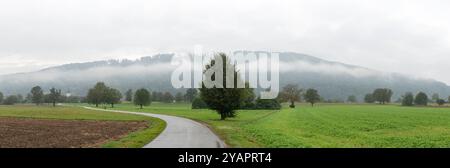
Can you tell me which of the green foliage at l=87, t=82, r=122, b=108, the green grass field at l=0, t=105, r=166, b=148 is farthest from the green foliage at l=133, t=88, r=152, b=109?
the green grass field at l=0, t=105, r=166, b=148

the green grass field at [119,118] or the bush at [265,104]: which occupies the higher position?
the bush at [265,104]

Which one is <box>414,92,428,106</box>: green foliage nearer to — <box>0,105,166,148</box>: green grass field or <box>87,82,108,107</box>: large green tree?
<box>87,82,108,107</box>: large green tree

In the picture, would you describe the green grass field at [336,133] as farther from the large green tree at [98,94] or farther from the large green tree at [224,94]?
the large green tree at [98,94]

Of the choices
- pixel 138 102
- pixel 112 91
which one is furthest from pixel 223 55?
pixel 112 91

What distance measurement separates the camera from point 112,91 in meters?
187

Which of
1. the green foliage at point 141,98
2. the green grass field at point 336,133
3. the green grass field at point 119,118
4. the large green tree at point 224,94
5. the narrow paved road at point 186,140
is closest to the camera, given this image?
the narrow paved road at point 186,140

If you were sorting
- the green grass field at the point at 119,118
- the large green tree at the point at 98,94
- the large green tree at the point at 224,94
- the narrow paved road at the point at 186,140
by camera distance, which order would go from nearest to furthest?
the narrow paved road at the point at 186,140
the green grass field at the point at 119,118
the large green tree at the point at 224,94
the large green tree at the point at 98,94

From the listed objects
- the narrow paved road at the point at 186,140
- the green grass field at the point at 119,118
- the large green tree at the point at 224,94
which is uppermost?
the large green tree at the point at 224,94

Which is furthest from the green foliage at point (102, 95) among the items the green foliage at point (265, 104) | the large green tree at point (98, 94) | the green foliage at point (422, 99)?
the green foliage at point (422, 99)

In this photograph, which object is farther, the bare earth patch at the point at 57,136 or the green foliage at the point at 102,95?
the green foliage at the point at 102,95

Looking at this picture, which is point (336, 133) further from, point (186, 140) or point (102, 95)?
point (102, 95)
